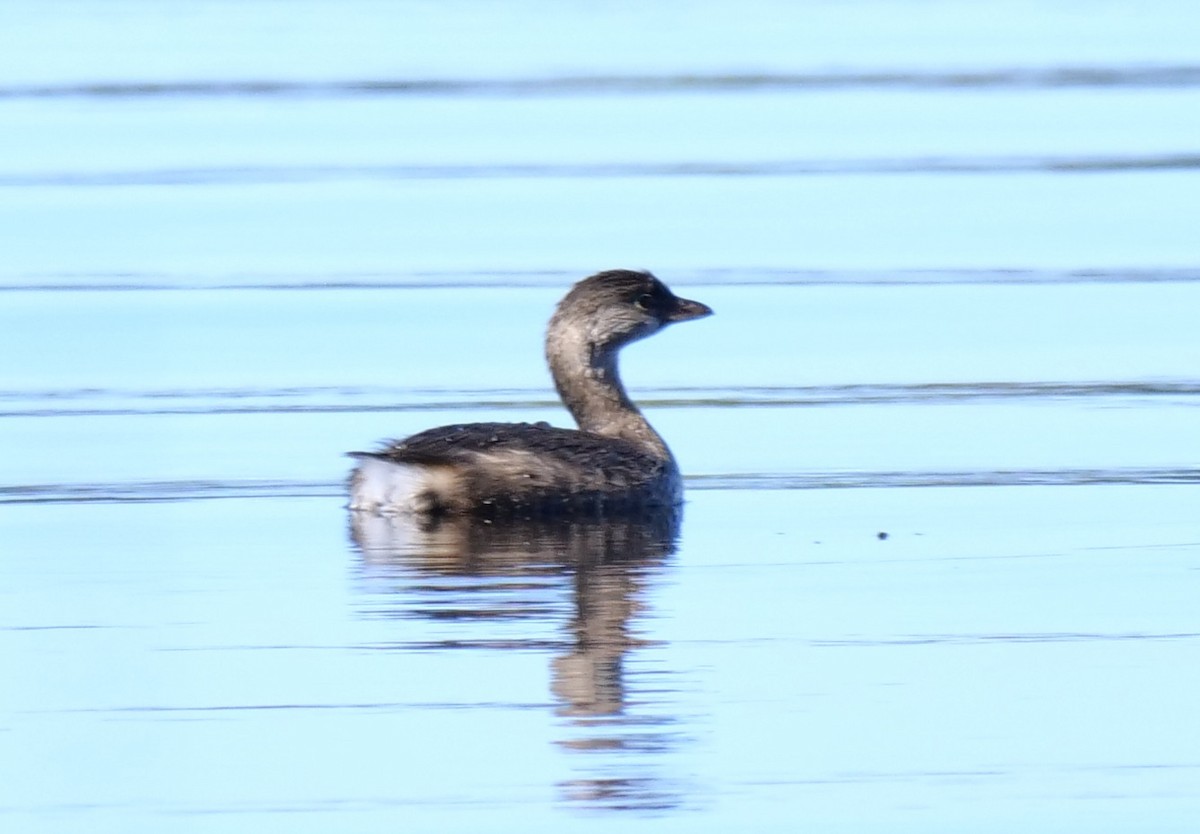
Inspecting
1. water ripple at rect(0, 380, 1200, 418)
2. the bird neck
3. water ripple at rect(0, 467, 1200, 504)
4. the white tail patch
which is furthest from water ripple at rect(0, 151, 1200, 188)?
the white tail patch

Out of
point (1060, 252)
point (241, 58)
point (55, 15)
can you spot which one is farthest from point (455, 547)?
point (55, 15)

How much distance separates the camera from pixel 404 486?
10891mm

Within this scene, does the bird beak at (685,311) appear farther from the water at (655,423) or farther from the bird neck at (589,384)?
the water at (655,423)

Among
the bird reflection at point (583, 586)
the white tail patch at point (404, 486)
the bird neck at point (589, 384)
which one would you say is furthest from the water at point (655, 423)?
the bird neck at point (589, 384)

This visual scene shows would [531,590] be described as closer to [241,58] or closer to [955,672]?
[955,672]

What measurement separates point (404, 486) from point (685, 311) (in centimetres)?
187

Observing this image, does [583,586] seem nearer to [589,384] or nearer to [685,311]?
[589,384]

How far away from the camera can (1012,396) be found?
13.7 metres

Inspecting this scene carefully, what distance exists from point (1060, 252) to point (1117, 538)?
828 centimetres

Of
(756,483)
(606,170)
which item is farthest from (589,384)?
(606,170)

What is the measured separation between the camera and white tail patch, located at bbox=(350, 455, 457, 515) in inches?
428

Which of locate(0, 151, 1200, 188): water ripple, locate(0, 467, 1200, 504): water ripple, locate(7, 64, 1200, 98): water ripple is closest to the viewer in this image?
locate(0, 467, 1200, 504): water ripple

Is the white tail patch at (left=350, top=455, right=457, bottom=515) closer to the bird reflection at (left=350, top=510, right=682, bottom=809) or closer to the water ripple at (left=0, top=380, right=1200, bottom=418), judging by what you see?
the bird reflection at (left=350, top=510, right=682, bottom=809)

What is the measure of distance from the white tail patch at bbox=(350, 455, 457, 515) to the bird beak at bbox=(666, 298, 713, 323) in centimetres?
171
